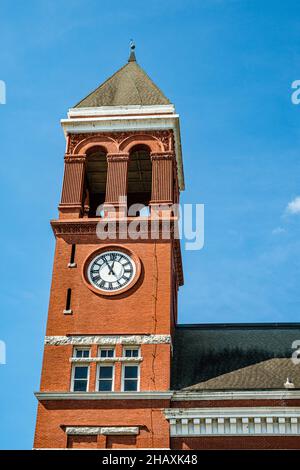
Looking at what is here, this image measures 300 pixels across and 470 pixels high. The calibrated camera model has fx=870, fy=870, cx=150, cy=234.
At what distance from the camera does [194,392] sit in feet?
121

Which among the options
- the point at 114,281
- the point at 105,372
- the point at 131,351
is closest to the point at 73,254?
the point at 114,281

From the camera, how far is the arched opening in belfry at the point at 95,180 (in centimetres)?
4716

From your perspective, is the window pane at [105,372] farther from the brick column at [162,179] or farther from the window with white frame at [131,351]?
the brick column at [162,179]

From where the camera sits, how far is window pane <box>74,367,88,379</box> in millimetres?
38250

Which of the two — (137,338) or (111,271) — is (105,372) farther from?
(111,271)

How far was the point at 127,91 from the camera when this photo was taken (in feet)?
155

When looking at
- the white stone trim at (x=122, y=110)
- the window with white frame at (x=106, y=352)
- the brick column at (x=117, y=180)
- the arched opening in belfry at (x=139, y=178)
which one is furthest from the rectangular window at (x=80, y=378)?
the white stone trim at (x=122, y=110)

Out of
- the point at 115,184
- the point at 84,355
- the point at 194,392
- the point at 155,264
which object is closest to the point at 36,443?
the point at 84,355

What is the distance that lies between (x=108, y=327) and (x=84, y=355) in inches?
64.7

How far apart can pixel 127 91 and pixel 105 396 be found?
58.7 feet

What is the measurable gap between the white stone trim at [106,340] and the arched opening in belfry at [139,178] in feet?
37.6
